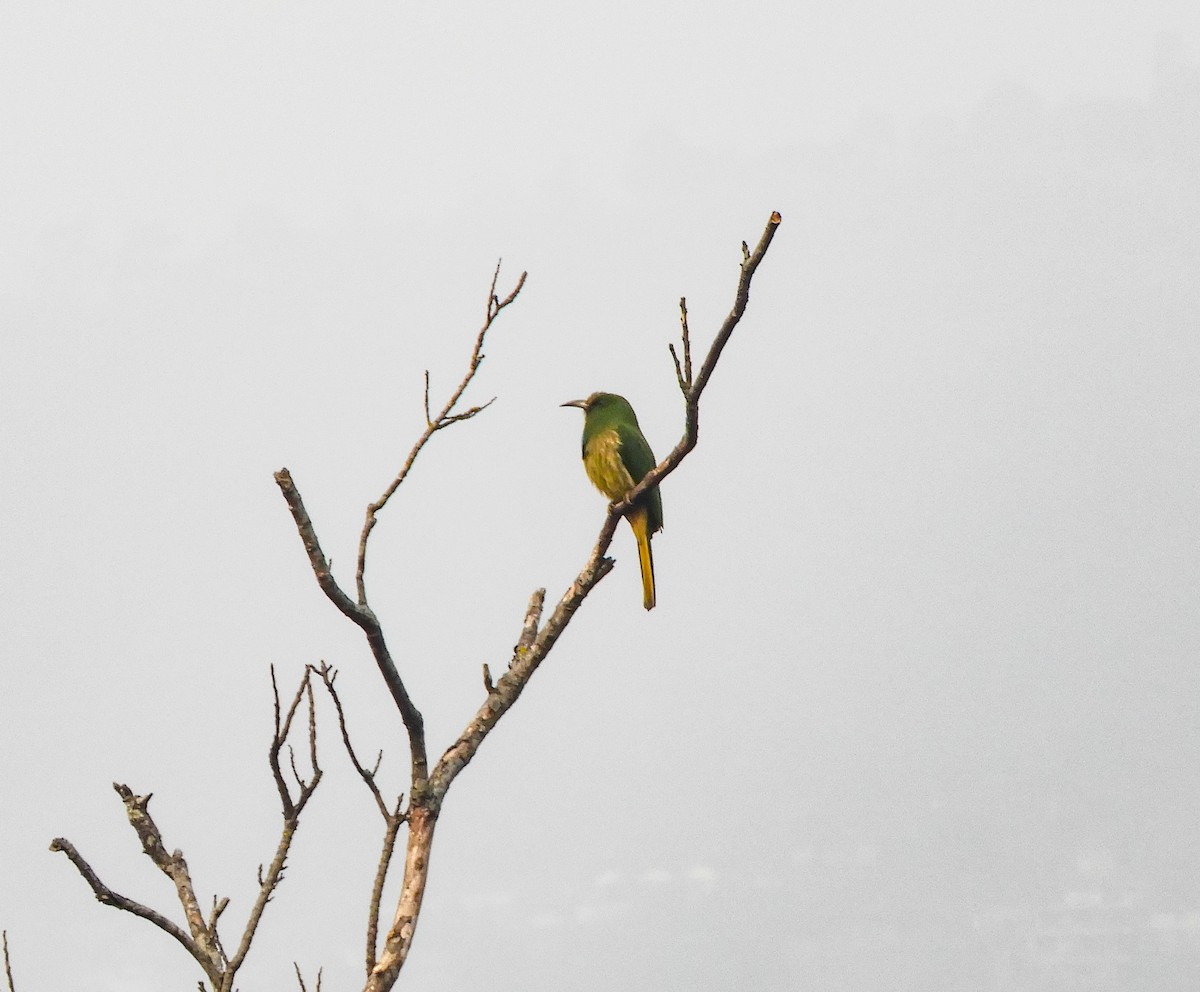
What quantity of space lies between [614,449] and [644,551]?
98 cm

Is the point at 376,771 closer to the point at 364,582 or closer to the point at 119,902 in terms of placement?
the point at 364,582

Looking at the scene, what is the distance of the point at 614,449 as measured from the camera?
6457mm

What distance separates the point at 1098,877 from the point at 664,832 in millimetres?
54967

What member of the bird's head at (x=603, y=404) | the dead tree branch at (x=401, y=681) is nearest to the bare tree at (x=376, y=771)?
the dead tree branch at (x=401, y=681)

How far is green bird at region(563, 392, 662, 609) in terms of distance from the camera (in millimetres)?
6375

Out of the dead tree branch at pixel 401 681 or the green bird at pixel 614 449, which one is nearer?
the dead tree branch at pixel 401 681

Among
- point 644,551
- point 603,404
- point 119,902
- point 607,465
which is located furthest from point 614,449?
point 119,902

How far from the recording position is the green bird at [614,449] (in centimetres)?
638

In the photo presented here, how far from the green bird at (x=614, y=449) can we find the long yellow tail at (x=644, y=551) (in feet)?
0.40

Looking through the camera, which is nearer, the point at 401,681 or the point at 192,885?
the point at 192,885

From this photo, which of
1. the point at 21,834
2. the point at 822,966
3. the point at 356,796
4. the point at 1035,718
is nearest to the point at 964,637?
the point at 1035,718

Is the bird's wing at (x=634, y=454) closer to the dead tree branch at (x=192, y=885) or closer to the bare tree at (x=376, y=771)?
the bare tree at (x=376, y=771)

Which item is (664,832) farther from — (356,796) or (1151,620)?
(1151,620)

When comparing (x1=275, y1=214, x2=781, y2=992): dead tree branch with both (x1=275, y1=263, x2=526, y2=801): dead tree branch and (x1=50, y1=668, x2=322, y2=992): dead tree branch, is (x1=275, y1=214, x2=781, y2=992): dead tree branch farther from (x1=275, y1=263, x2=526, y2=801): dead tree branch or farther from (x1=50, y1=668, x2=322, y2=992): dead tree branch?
(x1=50, y1=668, x2=322, y2=992): dead tree branch
